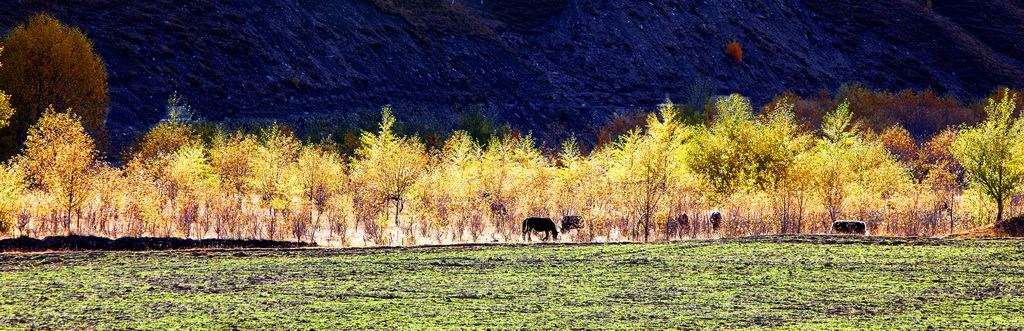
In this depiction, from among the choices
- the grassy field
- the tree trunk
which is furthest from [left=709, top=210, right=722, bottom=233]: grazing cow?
the tree trunk

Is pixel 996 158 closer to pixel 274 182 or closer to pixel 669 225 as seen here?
pixel 669 225

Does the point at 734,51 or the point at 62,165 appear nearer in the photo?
the point at 62,165

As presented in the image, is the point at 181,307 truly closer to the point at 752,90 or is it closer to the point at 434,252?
the point at 434,252

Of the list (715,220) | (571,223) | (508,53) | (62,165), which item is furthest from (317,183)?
(508,53)

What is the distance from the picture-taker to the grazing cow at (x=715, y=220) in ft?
128

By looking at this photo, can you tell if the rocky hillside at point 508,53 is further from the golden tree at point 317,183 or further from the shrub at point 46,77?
the golden tree at point 317,183

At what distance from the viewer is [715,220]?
39.8m

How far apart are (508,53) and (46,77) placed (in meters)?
47.8

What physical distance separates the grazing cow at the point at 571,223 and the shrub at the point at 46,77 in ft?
74.2

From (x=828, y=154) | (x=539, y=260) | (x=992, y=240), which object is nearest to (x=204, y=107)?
(x=828, y=154)

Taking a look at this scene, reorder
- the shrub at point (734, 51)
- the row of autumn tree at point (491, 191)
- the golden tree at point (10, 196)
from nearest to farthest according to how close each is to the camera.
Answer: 1. the golden tree at point (10, 196)
2. the row of autumn tree at point (491, 191)
3. the shrub at point (734, 51)

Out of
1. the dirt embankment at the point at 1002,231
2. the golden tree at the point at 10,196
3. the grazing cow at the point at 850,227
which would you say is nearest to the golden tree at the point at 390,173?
the golden tree at the point at 10,196

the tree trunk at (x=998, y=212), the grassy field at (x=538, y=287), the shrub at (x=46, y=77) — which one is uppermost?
the shrub at (x=46, y=77)

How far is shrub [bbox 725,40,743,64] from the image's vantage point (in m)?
104
